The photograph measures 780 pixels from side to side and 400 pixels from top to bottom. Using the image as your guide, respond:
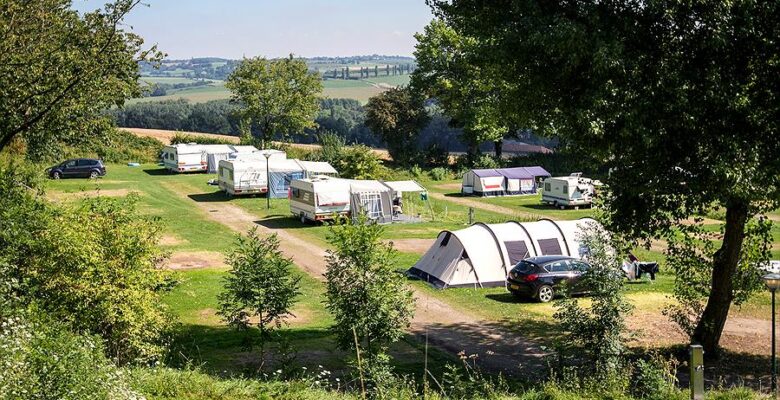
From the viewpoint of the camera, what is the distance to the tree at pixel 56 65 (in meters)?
18.4

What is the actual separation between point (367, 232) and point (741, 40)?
6.99m

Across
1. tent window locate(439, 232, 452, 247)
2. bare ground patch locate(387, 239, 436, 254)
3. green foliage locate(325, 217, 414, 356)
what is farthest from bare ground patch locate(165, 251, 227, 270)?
green foliage locate(325, 217, 414, 356)

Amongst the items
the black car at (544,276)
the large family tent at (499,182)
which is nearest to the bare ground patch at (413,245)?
the black car at (544,276)

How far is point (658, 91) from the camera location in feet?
41.9

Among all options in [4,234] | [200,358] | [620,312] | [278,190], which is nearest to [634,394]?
[620,312]

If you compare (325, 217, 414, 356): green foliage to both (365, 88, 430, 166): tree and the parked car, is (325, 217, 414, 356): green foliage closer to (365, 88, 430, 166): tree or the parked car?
the parked car

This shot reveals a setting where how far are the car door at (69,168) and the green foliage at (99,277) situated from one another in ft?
119

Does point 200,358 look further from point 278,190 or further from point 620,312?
point 278,190

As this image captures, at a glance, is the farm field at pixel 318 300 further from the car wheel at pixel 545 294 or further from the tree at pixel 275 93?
the tree at pixel 275 93

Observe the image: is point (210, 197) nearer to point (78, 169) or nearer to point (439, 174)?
point (78, 169)

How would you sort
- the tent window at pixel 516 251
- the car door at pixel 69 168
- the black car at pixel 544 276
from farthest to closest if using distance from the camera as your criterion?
the car door at pixel 69 168, the tent window at pixel 516 251, the black car at pixel 544 276

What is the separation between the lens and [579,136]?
1384 centimetres

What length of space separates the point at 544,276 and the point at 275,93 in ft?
154

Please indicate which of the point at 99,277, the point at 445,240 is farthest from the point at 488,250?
the point at 99,277
